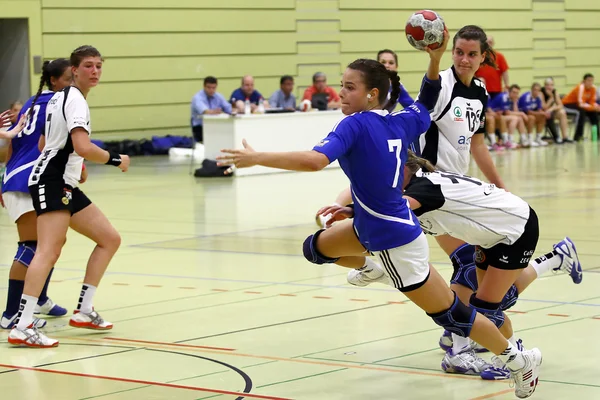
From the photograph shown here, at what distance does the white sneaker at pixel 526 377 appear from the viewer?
5652mm

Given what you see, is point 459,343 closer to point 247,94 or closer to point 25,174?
point 25,174

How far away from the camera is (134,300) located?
8.94 meters

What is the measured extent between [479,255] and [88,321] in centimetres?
284

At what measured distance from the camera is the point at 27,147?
308 inches

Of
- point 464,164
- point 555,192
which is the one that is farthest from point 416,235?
point 555,192

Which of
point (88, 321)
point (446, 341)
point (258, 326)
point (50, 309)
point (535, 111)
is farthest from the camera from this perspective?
point (535, 111)

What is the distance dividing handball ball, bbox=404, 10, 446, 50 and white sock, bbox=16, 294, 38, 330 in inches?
118

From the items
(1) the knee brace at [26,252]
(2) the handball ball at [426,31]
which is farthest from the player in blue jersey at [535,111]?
(2) the handball ball at [426,31]

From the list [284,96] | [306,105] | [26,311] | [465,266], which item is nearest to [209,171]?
[306,105]

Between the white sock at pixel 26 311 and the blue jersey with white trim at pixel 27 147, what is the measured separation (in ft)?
2.80

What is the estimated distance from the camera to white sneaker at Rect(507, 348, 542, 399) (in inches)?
223

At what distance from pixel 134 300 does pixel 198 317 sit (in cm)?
96

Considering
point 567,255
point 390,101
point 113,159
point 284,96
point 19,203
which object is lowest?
point 567,255

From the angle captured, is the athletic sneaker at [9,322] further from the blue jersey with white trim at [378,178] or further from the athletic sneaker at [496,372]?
the athletic sneaker at [496,372]
